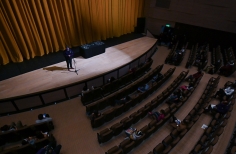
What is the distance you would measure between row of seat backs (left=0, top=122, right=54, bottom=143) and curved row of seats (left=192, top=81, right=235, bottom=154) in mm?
4598

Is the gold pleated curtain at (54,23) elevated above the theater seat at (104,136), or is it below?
above

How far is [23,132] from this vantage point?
4652 mm

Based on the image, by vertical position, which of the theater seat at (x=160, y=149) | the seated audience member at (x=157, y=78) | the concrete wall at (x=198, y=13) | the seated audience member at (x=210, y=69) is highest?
the concrete wall at (x=198, y=13)

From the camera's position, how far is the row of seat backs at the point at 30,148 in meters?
3.97

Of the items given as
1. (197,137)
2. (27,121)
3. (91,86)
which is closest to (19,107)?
(27,121)

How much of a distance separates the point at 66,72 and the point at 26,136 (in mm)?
3425

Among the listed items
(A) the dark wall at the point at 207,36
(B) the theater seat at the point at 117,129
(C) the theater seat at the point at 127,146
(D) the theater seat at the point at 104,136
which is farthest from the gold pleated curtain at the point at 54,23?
(C) the theater seat at the point at 127,146

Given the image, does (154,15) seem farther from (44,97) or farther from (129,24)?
(44,97)

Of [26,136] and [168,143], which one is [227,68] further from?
[26,136]

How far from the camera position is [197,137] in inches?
205

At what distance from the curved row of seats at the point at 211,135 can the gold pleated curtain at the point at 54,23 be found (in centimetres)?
865

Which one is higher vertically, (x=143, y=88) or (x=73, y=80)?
(x=73, y=80)

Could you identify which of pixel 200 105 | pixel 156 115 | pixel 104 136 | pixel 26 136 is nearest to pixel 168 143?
pixel 156 115

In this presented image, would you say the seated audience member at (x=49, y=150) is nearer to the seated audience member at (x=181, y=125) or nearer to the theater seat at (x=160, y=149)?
the theater seat at (x=160, y=149)
